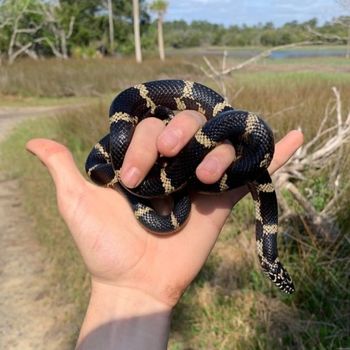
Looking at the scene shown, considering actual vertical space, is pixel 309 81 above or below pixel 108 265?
below

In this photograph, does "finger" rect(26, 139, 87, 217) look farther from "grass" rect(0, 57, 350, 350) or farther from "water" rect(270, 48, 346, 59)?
"water" rect(270, 48, 346, 59)

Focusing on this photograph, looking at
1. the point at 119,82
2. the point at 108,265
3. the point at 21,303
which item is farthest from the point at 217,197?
the point at 119,82

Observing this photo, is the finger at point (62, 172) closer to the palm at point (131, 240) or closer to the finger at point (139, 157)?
the palm at point (131, 240)

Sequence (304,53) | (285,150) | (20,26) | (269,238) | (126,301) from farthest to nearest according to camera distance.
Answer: (20,26)
(304,53)
(269,238)
(285,150)
(126,301)

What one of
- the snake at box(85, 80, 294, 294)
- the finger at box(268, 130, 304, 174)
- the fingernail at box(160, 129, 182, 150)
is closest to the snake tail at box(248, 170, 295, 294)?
the snake at box(85, 80, 294, 294)

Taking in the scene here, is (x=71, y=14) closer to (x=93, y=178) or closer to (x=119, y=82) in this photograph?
(x=119, y=82)

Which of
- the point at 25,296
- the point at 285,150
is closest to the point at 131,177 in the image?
the point at 285,150

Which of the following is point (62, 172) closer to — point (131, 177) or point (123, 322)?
point (131, 177)
